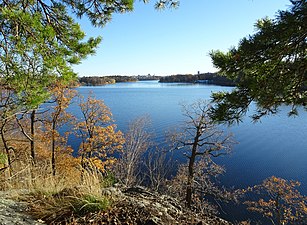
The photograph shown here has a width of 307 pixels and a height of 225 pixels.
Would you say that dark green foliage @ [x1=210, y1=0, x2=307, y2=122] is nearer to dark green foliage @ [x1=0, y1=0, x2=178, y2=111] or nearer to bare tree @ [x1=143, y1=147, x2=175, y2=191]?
dark green foliage @ [x1=0, y1=0, x2=178, y2=111]

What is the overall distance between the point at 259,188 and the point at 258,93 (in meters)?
11.5

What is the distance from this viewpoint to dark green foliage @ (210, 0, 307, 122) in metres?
2.03

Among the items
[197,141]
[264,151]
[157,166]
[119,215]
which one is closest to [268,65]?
[119,215]

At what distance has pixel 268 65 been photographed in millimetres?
2650

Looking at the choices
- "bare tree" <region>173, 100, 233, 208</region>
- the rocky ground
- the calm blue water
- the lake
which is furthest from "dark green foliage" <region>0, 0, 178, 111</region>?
the calm blue water

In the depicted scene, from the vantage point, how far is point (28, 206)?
7.88 feet

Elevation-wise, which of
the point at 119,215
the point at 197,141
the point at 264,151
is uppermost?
the point at 119,215

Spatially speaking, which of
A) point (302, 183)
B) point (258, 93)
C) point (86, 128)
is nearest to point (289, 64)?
point (258, 93)

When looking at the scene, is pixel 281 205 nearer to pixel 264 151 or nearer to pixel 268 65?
pixel 264 151

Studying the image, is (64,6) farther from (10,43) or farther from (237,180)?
(237,180)

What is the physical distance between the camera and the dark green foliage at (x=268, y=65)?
2034 mm

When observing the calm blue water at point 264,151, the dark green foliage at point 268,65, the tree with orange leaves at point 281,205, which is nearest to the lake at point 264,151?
the calm blue water at point 264,151

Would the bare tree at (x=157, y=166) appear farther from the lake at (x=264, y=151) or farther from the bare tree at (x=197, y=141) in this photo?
the lake at (x=264, y=151)

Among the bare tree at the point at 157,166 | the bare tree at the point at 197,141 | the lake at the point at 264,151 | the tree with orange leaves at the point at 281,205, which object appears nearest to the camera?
the bare tree at the point at 197,141
